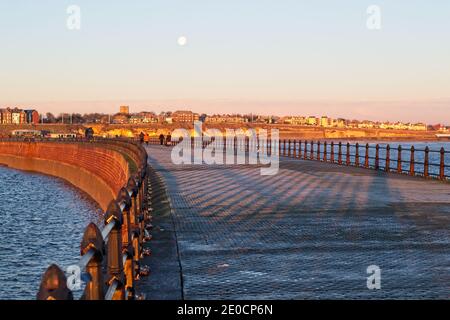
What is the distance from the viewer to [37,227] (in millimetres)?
33781

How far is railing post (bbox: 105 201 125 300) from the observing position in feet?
21.3

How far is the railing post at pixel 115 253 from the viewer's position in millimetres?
6506

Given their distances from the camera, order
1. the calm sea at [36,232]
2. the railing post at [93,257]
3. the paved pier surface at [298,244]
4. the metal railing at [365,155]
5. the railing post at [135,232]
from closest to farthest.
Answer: the railing post at [93,257]
the paved pier surface at [298,244]
the railing post at [135,232]
the calm sea at [36,232]
the metal railing at [365,155]

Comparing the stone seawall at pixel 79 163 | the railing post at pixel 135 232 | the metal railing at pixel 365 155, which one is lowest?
the stone seawall at pixel 79 163

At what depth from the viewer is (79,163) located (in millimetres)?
73000

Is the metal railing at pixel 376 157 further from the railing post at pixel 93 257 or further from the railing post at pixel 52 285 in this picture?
the railing post at pixel 52 285

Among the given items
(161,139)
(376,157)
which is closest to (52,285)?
(376,157)

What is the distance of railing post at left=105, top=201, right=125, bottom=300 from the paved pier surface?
1.42m

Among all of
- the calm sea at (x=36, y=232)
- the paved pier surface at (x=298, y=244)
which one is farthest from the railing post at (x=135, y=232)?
the calm sea at (x=36, y=232)

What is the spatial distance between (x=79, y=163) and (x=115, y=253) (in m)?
67.4

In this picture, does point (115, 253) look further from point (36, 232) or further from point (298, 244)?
point (36, 232)

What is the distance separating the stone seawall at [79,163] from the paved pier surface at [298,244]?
12.1 metres
